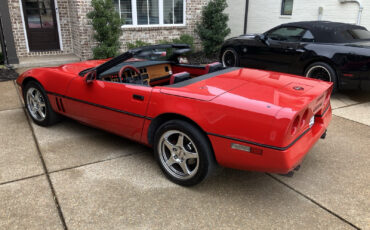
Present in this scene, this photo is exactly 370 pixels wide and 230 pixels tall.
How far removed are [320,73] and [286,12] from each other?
6048mm

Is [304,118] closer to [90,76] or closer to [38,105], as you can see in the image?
[90,76]

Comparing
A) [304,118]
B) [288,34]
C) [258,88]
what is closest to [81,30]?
[288,34]

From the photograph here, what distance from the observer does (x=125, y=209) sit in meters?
2.75

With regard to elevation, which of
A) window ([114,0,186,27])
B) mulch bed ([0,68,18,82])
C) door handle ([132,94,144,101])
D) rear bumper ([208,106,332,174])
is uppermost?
window ([114,0,186,27])

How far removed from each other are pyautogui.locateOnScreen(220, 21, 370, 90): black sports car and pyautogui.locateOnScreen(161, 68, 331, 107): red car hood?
2.91m

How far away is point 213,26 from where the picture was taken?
1080cm

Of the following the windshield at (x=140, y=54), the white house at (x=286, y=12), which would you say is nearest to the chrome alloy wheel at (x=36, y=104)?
the windshield at (x=140, y=54)

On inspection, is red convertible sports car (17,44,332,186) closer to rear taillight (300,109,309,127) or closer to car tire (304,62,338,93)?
rear taillight (300,109,309,127)

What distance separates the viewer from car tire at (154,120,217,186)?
279cm

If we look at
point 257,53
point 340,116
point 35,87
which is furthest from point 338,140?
point 35,87

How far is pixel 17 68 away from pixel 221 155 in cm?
813

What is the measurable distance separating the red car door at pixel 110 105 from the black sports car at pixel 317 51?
4332mm

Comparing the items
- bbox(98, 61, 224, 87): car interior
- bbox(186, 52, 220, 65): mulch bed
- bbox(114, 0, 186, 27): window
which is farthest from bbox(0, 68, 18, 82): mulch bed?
bbox(186, 52, 220, 65): mulch bed

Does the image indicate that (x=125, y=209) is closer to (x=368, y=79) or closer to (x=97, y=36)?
(x=368, y=79)
